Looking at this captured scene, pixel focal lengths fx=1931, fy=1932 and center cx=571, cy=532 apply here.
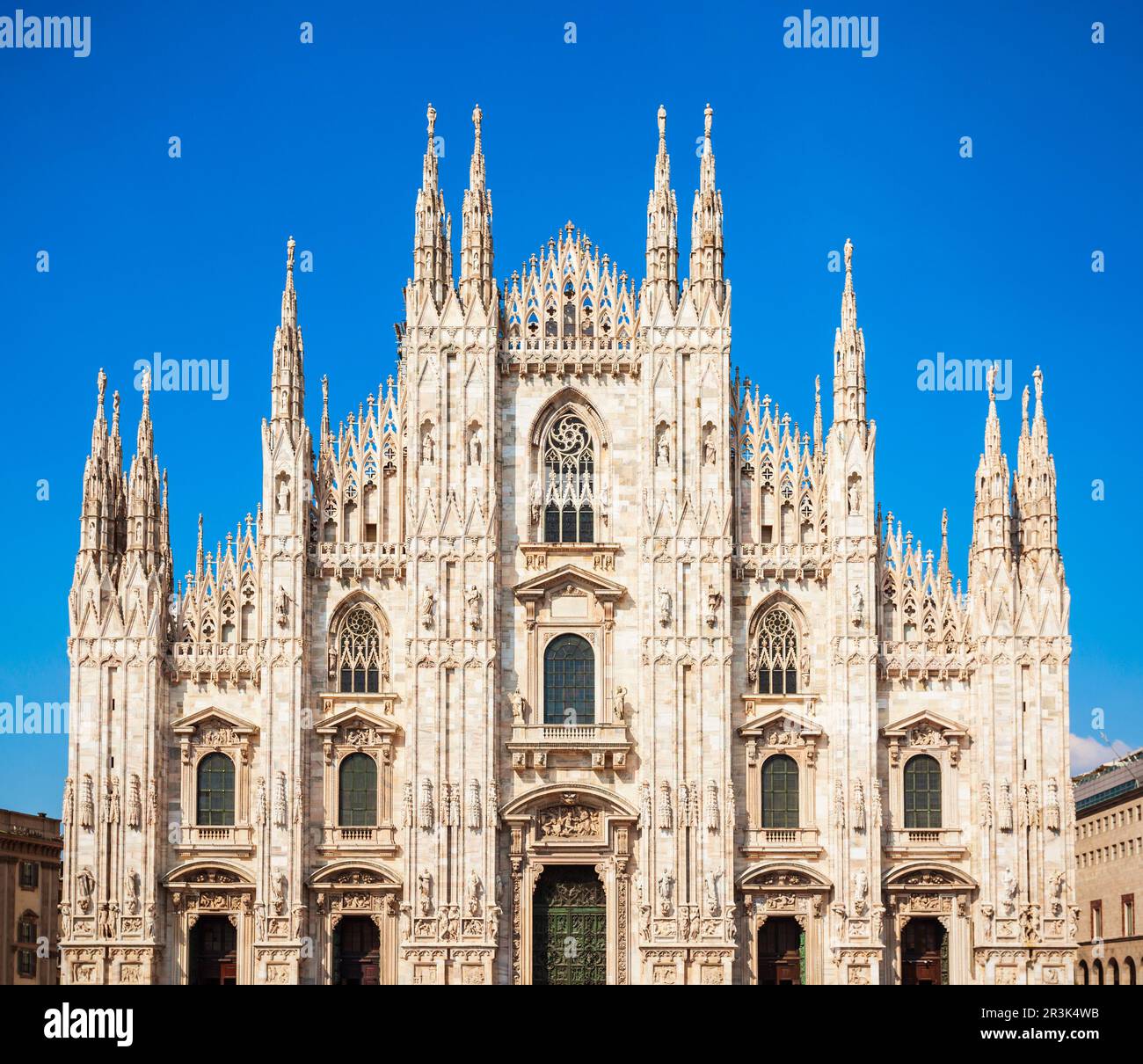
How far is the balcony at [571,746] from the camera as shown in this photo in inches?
2264

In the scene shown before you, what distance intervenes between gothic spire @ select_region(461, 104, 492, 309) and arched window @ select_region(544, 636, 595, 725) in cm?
1083

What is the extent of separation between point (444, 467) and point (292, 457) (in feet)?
15.0

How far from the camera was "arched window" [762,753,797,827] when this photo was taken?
58.1 metres

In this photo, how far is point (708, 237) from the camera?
5997cm

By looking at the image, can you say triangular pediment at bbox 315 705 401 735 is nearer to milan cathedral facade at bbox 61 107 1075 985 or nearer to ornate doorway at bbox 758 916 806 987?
milan cathedral facade at bbox 61 107 1075 985

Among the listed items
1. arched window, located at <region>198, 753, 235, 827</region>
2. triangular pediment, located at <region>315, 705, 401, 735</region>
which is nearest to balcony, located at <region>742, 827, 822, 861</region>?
triangular pediment, located at <region>315, 705, 401, 735</region>

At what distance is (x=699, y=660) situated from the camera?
5775 centimetres

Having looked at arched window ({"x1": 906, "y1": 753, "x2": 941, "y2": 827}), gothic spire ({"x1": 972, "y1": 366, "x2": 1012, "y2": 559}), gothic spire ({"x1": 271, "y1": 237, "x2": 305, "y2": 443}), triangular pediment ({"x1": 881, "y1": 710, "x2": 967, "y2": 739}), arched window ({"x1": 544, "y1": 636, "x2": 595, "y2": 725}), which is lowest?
arched window ({"x1": 906, "y1": 753, "x2": 941, "y2": 827})

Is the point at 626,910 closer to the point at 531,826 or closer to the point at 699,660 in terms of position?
the point at 531,826

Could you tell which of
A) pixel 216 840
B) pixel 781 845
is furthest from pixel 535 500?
pixel 216 840

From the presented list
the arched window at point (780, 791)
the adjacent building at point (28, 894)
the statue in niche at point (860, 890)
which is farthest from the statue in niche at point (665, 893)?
the adjacent building at point (28, 894)

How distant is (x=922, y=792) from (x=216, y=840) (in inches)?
833
